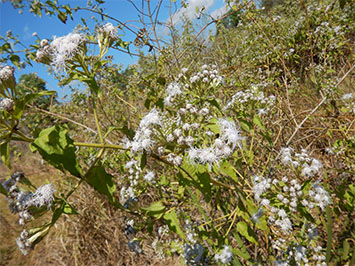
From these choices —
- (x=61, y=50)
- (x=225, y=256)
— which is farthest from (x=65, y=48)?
(x=225, y=256)

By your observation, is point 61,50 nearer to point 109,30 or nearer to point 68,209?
point 109,30

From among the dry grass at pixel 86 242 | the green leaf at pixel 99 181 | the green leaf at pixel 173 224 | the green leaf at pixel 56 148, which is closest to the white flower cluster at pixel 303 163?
the green leaf at pixel 173 224

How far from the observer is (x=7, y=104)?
Result: 62cm

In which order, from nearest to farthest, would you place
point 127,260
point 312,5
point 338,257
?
point 338,257, point 127,260, point 312,5

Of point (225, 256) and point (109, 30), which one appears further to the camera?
point (225, 256)

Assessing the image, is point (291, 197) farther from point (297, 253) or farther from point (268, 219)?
point (297, 253)

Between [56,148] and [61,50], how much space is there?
0.38m

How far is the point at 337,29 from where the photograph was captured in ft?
9.16

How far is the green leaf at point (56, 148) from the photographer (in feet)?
1.87

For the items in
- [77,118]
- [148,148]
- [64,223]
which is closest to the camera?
[148,148]

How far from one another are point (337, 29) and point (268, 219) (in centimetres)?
282

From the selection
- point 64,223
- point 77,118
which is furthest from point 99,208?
point 77,118

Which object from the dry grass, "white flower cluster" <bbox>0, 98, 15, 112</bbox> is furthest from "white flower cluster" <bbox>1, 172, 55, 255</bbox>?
the dry grass

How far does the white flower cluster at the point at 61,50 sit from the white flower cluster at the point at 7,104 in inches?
8.6
